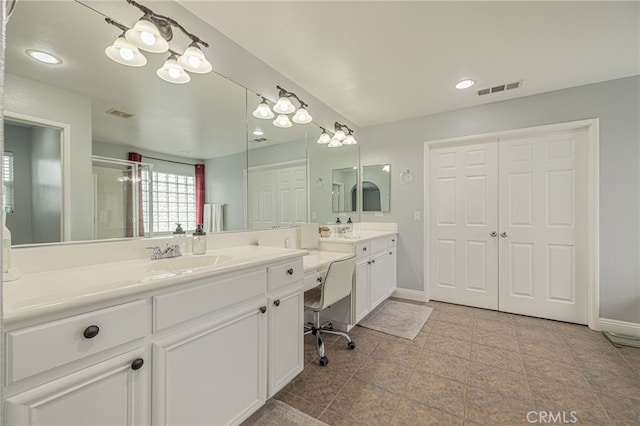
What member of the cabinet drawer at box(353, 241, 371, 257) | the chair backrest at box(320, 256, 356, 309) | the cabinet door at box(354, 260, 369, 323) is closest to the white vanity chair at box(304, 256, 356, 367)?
the chair backrest at box(320, 256, 356, 309)

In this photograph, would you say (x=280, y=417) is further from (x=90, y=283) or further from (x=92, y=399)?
(x=90, y=283)

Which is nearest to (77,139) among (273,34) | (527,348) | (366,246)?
(273,34)

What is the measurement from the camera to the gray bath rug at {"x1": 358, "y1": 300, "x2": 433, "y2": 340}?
2.58m

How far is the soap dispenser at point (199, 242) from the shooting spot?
1644 mm

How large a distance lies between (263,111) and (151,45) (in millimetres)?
894

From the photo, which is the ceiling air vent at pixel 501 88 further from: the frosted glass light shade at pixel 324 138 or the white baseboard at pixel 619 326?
the white baseboard at pixel 619 326

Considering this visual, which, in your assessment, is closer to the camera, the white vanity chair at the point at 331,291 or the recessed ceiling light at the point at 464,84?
the white vanity chair at the point at 331,291

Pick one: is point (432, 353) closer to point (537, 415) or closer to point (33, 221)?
point (537, 415)

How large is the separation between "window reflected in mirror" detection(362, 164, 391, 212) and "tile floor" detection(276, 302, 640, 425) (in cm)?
171

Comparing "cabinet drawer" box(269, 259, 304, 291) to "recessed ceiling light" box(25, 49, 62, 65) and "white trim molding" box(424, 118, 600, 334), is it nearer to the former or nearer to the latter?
"recessed ceiling light" box(25, 49, 62, 65)

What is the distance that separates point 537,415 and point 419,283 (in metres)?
1.90

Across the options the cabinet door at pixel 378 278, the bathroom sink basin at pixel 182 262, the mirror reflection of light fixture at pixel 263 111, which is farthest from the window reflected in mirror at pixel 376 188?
the bathroom sink basin at pixel 182 262

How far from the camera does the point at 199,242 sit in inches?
65.2

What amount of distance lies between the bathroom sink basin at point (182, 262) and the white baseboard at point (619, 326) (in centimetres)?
349
